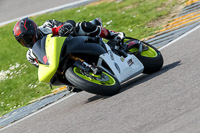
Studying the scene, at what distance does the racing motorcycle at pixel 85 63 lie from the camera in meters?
6.06

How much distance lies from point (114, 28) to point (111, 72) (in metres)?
5.35

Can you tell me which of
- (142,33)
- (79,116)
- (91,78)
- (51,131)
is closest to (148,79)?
(91,78)

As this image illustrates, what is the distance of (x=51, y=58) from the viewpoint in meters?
6.17

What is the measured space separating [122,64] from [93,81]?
890 millimetres

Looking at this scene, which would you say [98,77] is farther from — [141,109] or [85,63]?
[141,109]

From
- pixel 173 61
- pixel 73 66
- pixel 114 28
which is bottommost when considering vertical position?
pixel 114 28

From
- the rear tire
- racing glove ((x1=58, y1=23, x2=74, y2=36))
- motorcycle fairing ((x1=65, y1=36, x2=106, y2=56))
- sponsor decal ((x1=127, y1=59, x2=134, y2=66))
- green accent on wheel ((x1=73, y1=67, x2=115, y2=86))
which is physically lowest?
the rear tire

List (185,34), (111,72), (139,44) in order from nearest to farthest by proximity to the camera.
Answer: (111,72) < (139,44) < (185,34)

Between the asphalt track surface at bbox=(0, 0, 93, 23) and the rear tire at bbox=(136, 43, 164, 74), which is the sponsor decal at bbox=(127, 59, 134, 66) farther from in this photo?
the asphalt track surface at bbox=(0, 0, 93, 23)

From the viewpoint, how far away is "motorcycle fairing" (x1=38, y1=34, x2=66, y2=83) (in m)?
6.14

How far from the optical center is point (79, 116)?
5.71 metres

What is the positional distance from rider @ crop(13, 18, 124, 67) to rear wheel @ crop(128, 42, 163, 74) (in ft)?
1.43

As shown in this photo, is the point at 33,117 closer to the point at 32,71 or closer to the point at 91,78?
the point at 91,78

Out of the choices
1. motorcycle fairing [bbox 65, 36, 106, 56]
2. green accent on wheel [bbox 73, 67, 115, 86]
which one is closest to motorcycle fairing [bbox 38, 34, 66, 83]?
motorcycle fairing [bbox 65, 36, 106, 56]
